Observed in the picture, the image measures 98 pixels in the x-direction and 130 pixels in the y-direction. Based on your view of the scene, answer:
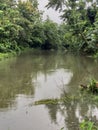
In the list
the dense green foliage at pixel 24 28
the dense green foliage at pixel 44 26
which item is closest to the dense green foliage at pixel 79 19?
the dense green foliage at pixel 44 26

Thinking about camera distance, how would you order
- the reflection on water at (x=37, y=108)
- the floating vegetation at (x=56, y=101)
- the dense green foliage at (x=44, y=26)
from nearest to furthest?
the reflection on water at (x=37, y=108)
the floating vegetation at (x=56, y=101)
the dense green foliage at (x=44, y=26)

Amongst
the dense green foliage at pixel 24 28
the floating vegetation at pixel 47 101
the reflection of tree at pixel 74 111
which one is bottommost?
the floating vegetation at pixel 47 101

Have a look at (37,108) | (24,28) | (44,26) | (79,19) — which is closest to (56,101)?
(37,108)

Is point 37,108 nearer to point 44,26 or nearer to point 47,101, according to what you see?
point 47,101

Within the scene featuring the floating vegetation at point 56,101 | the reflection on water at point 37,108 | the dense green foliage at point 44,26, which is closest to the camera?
the reflection on water at point 37,108

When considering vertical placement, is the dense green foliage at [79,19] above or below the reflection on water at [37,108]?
above

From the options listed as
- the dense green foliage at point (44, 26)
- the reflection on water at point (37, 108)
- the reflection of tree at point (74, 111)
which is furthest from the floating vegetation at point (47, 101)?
the dense green foliage at point (44, 26)

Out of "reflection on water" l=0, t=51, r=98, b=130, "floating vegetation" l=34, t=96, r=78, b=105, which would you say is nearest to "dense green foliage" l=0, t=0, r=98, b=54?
"reflection on water" l=0, t=51, r=98, b=130

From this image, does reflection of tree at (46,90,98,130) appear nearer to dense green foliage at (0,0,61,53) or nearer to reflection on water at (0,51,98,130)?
reflection on water at (0,51,98,130)

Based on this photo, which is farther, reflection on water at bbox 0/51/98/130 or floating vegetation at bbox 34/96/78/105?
floating vegetation at bbox 34/96/78/105

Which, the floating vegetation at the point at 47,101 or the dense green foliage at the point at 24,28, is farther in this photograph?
the dense green foliage at the point at 24,28

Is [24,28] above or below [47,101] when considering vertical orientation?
above

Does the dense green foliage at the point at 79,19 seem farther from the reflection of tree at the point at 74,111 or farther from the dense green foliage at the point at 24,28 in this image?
the reflection of tree at the point at 74,111

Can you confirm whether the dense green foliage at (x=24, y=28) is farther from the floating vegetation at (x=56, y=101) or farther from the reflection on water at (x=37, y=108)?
the floating vegetation at (x=56, y=101)
